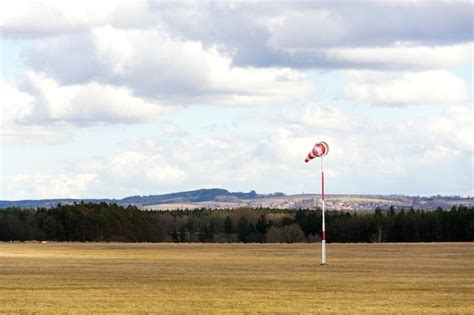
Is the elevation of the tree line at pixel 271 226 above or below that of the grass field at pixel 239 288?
above

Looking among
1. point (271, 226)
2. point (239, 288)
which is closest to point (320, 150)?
point (239, 288)

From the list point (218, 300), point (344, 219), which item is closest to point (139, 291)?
point (218, 300)

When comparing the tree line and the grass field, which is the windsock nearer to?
the grass field

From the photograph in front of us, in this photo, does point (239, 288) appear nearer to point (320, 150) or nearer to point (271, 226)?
point (320, 150)

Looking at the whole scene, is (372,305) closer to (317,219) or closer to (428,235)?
(428,235)

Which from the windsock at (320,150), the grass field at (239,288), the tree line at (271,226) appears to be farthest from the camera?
the tree line at (271,226)

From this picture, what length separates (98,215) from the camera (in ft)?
554

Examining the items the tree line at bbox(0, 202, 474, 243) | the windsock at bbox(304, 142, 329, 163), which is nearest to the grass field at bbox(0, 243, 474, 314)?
the windsock at bbox(304, 142, 329, 163)

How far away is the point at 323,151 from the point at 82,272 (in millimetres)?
14654

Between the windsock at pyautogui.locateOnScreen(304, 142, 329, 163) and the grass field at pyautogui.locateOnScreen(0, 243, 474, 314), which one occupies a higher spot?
the windsock at pyautogui.locateOnScreen(304, 142, 329, 163)

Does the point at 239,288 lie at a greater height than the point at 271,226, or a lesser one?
lesser

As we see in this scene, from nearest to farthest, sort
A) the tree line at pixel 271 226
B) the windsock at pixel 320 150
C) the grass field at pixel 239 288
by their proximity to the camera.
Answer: the grass field at pixel 239 288
the windsock at pixel 320 150
the tree line at pixel 271 226

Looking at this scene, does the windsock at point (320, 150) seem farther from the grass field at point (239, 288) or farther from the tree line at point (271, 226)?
the tree line at point (271, 226)

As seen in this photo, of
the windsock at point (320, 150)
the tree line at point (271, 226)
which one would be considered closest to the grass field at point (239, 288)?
the windsock at point (320, 150)
